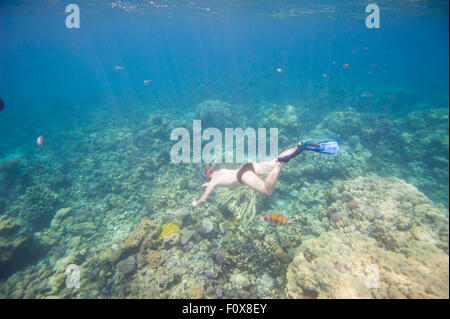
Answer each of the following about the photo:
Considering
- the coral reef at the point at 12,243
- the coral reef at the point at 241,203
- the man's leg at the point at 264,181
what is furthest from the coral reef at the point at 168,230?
the coral reef at the point at 12,243

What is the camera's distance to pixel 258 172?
5.73m

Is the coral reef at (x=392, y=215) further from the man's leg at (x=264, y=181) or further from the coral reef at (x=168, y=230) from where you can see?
the coral reef at (x=168, y=230)

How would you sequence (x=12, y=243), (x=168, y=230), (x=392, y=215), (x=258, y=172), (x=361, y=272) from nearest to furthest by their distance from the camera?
1. (x=361, y=272)
2. (x=392, y=215)
3. (x=258, y=172)
4. (x=168, y=230)
5. (x=12, y=243)

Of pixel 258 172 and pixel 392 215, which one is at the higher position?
pixel 258 172

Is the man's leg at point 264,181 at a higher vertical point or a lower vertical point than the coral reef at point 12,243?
higher

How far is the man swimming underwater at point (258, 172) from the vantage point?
14.8ft

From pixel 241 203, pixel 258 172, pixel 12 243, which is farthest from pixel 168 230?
pixel 12 243

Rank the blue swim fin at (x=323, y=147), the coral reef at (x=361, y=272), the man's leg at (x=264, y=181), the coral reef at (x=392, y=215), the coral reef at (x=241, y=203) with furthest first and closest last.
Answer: the coral reef at (x=241, y=203)
the man's leg at (x=264, y=181)
the blue swim fin at (x=323, y=147)
the coral reef at (x=392, y=215)
the coral reef at (x=361, y=272)

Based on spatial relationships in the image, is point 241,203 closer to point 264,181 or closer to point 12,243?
point 264,181
